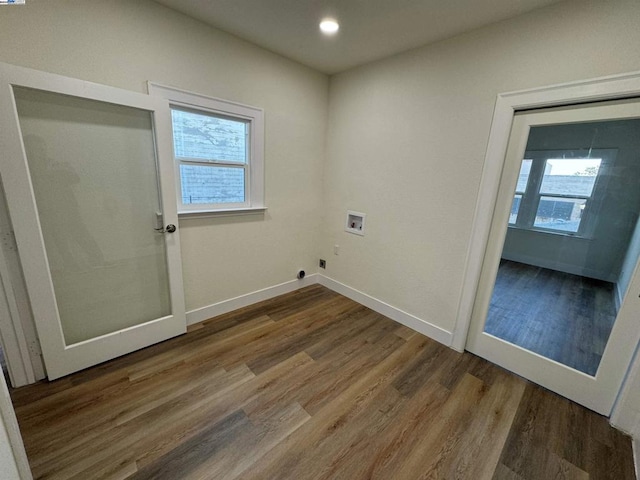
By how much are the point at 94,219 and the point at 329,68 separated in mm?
2623

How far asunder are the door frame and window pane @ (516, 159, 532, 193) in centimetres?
13

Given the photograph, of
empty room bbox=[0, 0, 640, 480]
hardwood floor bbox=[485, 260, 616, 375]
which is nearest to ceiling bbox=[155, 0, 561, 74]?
empty room bbox=[0, 0, 640, 480]

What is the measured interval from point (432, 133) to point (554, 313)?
1.84 meters

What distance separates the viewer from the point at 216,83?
2.29 meters

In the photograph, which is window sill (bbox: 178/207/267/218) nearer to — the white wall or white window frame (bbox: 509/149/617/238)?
white window frame (bbox: 509/149/617/238)

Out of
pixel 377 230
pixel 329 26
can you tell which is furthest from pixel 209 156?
pixel 377 230

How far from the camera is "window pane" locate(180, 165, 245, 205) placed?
7.68ft

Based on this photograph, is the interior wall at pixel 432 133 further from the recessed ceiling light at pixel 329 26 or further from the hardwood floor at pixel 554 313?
the recessed ceiling light at pixel 329 26

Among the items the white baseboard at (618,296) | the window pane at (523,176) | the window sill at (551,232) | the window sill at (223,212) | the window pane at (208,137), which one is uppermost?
the window pane at (208,137)

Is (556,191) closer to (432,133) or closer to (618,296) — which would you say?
(618,296)

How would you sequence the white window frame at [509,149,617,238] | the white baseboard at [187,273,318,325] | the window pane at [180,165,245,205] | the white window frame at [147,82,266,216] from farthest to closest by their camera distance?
the white baseboard at [187,273,318,325] → the window pane at [180,165,245,205] → the white window frame at [147,82,266,216] → the white window frame at [509,149,617,238]

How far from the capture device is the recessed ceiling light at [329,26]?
198cm

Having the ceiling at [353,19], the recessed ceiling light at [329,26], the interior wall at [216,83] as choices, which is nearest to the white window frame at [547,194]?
the ceiling at [353,19]

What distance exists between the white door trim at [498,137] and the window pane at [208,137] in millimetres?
2167
